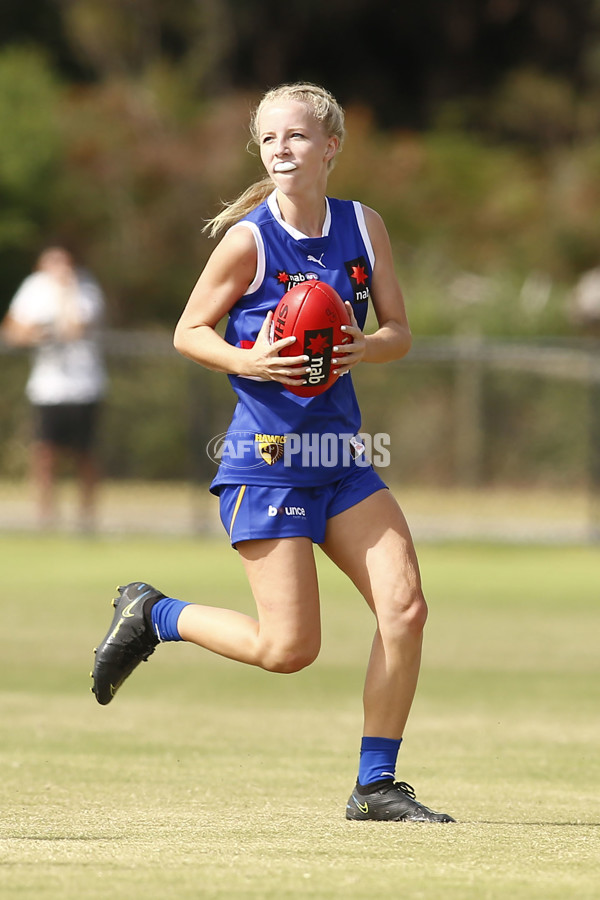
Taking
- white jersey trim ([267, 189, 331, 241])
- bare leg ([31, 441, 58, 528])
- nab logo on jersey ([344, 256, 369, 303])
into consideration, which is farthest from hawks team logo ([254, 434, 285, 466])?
bare leg ([31, 441, 58, 528])

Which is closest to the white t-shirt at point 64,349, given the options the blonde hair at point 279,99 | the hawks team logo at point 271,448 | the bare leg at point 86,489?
the bare leg at point 86,489

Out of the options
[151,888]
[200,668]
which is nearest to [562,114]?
[200,668]

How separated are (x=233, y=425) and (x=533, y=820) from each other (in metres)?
1.64

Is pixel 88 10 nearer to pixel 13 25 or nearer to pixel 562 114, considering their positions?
pixel 13 25

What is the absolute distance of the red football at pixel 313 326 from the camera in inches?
221

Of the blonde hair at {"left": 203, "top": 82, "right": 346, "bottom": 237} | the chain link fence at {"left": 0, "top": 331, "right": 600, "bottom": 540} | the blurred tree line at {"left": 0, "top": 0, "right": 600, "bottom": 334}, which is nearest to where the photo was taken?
the blonde hair at {"left": 203, "top": 82, "right": 346, "bottom": 237}

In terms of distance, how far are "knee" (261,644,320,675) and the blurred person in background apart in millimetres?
11399

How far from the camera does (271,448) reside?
19.2ft

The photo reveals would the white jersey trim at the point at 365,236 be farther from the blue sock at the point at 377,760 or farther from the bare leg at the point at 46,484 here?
the bare leg at the point at 46,484

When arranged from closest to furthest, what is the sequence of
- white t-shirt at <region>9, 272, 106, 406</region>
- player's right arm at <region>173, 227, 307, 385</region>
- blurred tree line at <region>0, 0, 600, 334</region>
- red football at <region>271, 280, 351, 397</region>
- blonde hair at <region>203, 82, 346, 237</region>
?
red football at <region>271, 280, 351, 397</region>, player's right arm at <region>173, 227, 307, 385</region>, blonde hair at <region>203, 82, 346, 237</region>, white t-shirt at <region>9, 272, 106, 406</region>, blurred tree line at <region>0, 0, 600, 334</region>

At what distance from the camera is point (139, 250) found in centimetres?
2708

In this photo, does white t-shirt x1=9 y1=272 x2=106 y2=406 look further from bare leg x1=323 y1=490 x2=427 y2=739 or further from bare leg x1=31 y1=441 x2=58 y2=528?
bare leg x1=323 y1=490 x2=427 y2=739

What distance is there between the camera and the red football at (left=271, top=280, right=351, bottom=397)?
5605 mm

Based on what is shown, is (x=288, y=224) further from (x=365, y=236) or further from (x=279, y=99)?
(x=279, y=99)
